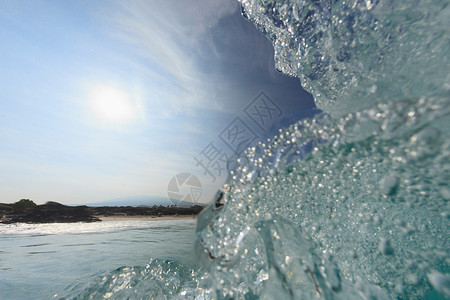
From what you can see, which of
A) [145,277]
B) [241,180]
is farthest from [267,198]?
[145,277]

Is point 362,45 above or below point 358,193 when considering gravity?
above

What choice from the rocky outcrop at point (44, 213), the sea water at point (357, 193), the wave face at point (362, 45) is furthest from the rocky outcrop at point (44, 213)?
the wave face at point (362, 45)

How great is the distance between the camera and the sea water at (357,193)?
99 centimetres

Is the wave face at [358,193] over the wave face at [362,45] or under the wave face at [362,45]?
under

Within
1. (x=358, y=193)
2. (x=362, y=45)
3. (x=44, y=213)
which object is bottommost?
(x=358, y=193)

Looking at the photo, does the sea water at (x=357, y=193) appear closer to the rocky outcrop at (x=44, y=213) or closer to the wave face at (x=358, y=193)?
the wave face at (x=358, y=193)

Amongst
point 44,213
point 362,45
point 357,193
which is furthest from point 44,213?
point 362,45

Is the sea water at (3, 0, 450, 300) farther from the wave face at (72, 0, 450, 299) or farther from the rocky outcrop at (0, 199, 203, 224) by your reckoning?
the rocky outcrop at (0, 199, 203, 224)

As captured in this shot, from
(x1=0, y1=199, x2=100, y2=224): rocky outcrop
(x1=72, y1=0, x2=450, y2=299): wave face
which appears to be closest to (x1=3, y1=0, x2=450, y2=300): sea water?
(x1=72, y1=0, x2=450, y2=299): wave face

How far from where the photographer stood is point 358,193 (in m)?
1.26

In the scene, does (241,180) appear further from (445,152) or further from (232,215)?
(445,152)

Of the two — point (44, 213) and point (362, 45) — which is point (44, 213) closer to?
point (44, 213)

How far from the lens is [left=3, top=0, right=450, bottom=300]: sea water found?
99cm

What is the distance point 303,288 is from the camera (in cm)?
106
